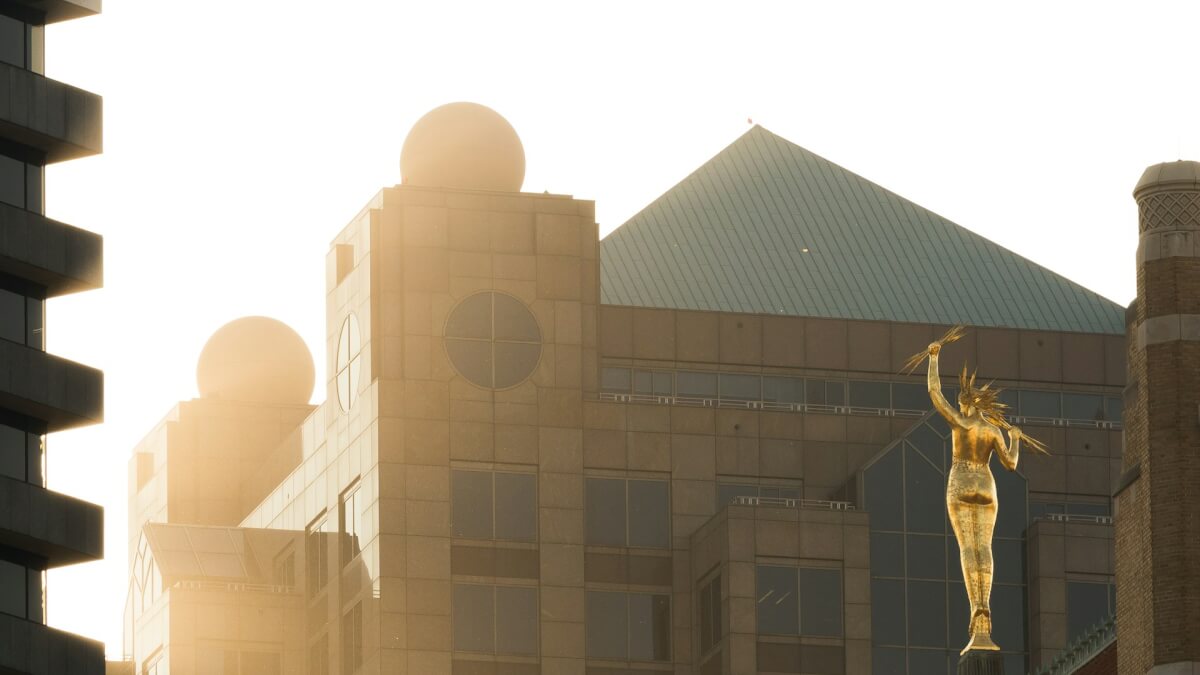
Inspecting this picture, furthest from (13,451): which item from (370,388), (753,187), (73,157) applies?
(753,187)

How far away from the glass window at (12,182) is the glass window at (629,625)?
31384 millimetres

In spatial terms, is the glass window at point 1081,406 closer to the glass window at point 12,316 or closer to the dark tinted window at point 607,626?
the dark tinted window at point 607,626

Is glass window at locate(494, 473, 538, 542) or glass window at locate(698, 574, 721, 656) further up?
glass window at locate(494, 473, 538, 542)

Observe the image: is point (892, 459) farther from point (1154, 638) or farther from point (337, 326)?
point (1154, 638)

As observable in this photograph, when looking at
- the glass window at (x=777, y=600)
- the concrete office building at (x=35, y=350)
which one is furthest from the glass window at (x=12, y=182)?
the glass window at (x=777, y=600)

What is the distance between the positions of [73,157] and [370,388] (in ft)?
88.4

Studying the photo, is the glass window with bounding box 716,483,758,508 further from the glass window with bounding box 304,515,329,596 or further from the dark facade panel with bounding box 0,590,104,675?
the dark facade panel with bounding box 0,590,104,675

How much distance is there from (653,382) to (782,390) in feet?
14.4

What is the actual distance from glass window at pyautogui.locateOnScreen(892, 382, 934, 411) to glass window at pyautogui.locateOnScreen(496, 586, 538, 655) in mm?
15774

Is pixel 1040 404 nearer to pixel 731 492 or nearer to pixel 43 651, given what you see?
pixel 731 492

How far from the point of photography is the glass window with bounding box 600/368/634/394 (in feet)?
391

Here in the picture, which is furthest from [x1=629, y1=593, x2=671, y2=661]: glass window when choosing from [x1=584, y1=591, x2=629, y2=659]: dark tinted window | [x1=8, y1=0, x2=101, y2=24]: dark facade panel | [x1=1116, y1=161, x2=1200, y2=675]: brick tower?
[x1=1116, y1=161, x2=1200, y2=675]: brick tower

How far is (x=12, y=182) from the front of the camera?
87.8 meters

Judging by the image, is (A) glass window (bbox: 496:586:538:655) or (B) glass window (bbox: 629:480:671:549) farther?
(B) glass window (bbox: 629:480:671:549)
